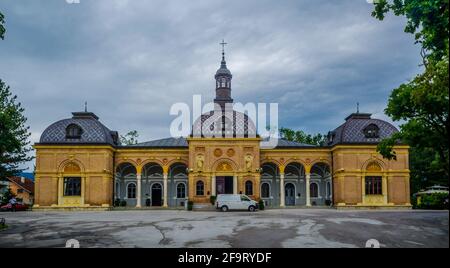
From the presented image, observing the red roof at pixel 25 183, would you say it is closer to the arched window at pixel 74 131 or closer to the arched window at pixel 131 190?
the arched window at pixel 131 190

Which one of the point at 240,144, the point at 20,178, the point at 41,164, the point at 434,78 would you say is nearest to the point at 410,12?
the point at 434,78

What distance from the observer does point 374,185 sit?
3550 centimetres

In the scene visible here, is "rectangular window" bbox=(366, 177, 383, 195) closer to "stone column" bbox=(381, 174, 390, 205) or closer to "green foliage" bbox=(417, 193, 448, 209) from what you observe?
"stone column" bbox=(381, 174, 390, 205)

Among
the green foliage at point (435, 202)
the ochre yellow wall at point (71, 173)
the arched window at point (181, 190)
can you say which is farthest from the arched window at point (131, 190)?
the green foliage at point (435, 202)

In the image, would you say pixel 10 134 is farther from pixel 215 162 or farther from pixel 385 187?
pixel 385 187

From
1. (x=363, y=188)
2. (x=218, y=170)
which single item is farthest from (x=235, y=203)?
(x=363, y=188)

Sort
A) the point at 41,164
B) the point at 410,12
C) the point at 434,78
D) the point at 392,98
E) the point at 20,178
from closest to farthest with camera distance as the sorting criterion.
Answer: the point at 434,78 < the point at 410,12 < the point at 392,98 < the point at 41,164 < the point at 20,178

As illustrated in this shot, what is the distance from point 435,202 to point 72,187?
28913 mm

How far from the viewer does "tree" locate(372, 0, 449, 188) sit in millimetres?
7820

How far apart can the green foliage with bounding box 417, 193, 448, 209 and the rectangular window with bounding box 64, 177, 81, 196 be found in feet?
92.1

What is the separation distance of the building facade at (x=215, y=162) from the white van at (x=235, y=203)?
556cm

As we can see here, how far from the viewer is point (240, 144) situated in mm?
36406

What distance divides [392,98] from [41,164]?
31021 millimetres
